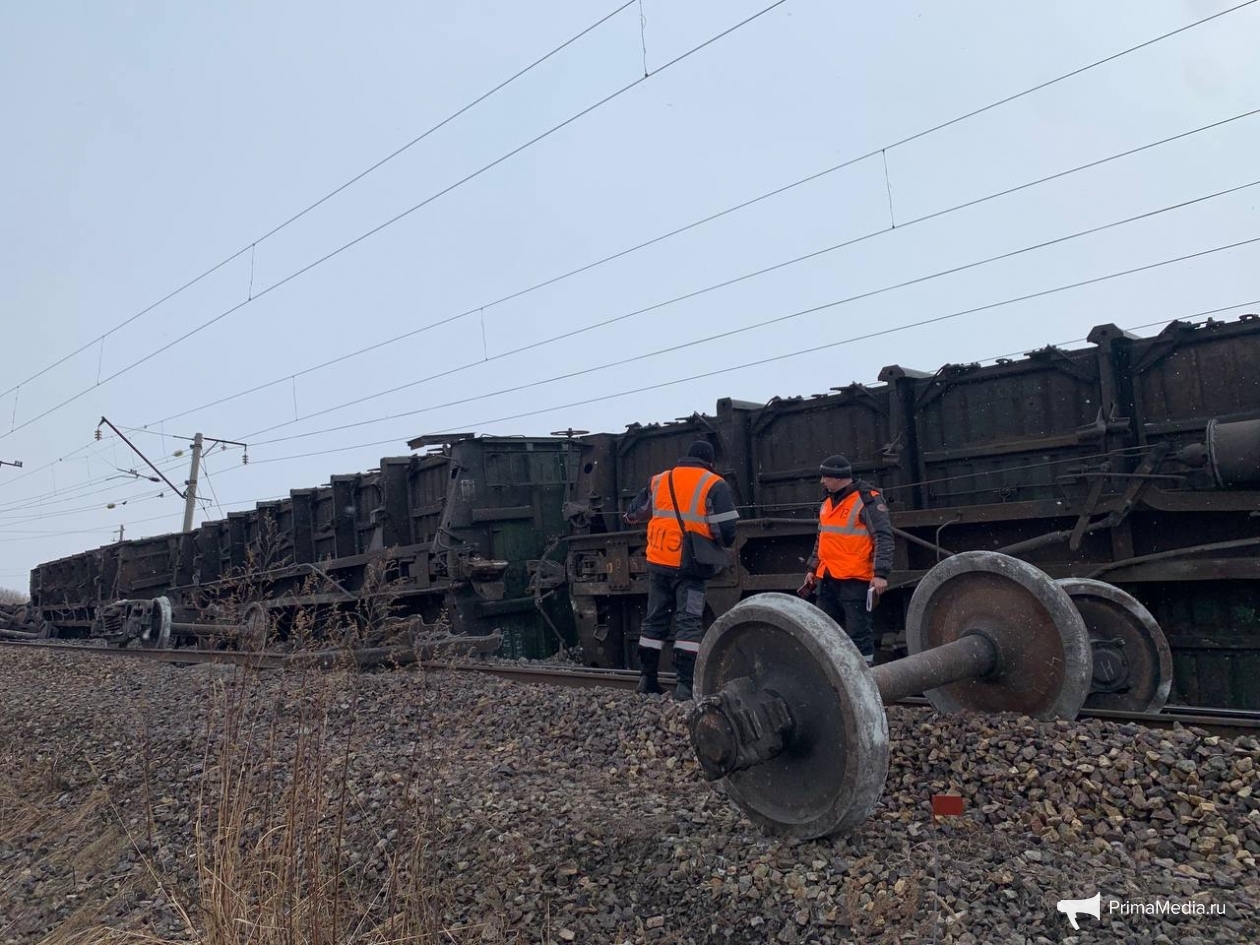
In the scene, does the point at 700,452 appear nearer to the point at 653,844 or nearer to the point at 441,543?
the point at 653,844

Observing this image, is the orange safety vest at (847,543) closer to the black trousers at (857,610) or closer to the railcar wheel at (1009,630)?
the black trousers at (857,610)

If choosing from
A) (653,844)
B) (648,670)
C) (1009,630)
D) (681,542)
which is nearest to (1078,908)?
(653,844)

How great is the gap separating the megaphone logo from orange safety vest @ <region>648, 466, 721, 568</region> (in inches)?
145

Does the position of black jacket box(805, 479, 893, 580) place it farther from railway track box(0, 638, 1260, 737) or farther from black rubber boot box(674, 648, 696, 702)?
black rubber boot box(674, 648, 696, 702)

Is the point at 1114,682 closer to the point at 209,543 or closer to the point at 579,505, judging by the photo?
Result: the point at 579,505

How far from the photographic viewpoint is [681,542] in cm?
632

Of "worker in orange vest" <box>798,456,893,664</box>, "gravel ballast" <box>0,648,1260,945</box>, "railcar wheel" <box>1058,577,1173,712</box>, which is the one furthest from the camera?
"worker in orange vest" <box>798,456,893,664</box>

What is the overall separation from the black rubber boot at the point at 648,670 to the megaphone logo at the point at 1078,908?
377cm

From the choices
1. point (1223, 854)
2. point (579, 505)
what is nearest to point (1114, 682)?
point (1223, 854)

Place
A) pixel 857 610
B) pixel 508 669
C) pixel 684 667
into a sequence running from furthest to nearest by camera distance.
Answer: pixel 508 669 < pixel 684 667 < pixel 857 610

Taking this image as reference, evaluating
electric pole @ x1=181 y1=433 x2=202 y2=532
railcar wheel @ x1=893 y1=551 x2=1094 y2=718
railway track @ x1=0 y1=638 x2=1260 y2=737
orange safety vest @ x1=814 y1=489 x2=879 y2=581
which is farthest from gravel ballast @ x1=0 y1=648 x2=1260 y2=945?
electric pole @ x1=181 y1=433 x2=202 y2=532

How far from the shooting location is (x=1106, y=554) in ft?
23.4

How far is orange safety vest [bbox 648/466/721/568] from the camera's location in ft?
20.6

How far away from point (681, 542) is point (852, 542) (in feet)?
3.70
